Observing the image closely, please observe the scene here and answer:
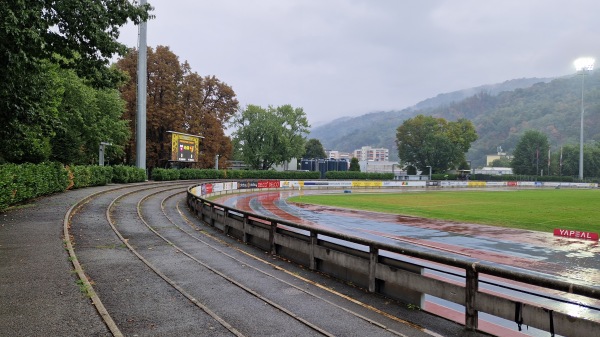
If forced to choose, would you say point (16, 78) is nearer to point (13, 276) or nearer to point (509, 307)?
point (13, 276)

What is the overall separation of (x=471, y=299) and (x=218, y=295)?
451cm

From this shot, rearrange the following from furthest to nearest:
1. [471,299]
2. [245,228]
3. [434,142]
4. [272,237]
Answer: [434,142], [245,228], [272,237], [471,299]

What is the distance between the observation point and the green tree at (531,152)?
12356 cm

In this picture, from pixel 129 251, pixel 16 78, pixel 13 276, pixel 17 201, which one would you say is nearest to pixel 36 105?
pixel 16 78

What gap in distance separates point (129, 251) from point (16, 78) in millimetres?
7910

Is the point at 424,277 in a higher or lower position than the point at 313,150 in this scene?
lower

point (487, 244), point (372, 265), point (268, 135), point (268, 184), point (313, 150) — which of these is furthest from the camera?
point (313, 150)

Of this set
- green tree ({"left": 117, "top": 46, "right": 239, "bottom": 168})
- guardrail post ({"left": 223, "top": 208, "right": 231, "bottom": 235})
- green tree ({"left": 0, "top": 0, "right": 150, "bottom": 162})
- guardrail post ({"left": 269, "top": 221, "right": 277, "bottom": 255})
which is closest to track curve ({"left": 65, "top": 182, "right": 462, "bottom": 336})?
guardrail post ({"left": 269, "top": 221, "right": 277, "bottom": 255})

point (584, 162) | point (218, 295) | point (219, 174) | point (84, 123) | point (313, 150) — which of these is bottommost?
point (218, 295)

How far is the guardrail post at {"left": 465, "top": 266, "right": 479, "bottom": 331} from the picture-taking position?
6.18 m

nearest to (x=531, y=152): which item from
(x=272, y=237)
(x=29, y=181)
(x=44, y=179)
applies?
(x=44, y=179)

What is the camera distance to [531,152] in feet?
406

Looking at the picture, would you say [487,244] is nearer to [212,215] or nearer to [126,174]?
[212,215]

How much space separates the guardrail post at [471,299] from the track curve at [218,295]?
0.73 feet
